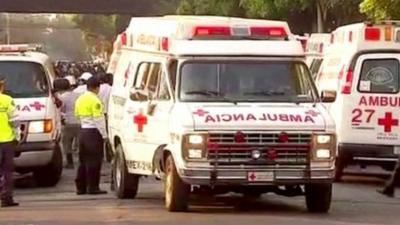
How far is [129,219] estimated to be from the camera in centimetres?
1410

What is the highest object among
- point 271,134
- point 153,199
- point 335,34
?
point 335,34

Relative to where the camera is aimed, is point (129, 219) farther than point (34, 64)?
No

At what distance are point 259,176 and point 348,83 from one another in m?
5.49

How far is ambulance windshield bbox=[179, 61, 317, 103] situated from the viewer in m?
14.5

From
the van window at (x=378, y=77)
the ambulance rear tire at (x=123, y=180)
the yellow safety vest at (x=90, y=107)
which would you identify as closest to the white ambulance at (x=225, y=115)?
the ambulance rear tire at (x=123, y=180)

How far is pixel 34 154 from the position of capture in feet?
60.3

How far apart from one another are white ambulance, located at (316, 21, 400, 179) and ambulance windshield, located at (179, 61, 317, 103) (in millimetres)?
4224

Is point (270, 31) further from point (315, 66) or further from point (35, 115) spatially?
point (315, 66)

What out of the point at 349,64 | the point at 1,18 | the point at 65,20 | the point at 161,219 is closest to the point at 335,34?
the point at 349,64

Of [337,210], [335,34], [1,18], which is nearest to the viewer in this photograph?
[337,210]

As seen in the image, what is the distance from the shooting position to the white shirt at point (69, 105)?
21.8m

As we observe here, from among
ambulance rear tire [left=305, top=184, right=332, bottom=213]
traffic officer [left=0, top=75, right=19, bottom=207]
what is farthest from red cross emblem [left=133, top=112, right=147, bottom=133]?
ambulance rear tire [left=305, top=184, right=332, bottom=213]

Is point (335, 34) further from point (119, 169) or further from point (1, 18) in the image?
point (1, 18)

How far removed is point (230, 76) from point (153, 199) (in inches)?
110
